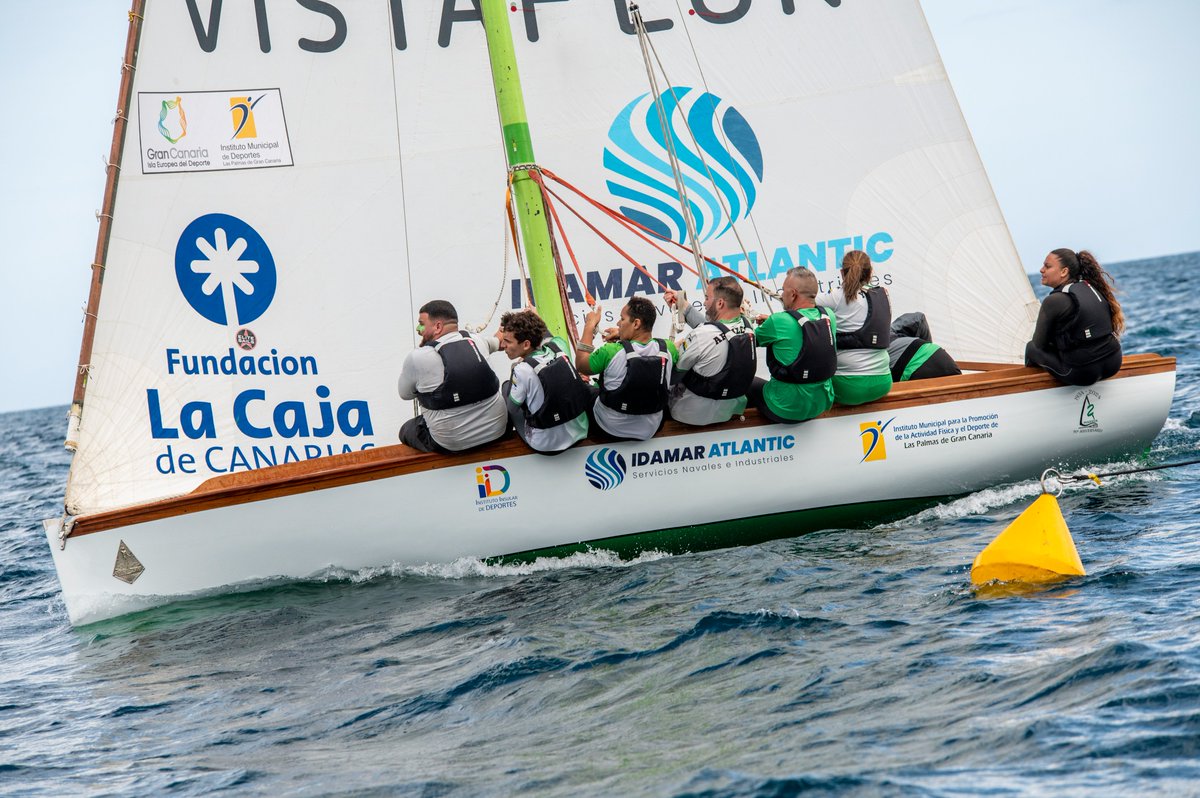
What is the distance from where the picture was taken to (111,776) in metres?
3.57

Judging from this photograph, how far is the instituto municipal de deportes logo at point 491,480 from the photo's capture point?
547 cm

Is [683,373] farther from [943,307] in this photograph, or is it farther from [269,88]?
[269,88]

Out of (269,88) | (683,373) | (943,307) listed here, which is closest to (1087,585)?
(683,373)

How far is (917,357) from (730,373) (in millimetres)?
1431

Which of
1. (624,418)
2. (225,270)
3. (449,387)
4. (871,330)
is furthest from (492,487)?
(225,270)

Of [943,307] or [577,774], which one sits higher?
[943,307]

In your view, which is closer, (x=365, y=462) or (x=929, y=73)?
(x=365, y=462)

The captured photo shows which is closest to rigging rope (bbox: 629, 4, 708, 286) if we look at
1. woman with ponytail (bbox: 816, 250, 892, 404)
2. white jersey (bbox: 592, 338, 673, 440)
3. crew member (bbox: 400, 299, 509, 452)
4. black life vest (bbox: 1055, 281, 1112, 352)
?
woman with ponytail (bbox: 816, 250, 892, 404)

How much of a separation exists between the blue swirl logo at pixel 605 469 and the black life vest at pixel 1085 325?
2.35m

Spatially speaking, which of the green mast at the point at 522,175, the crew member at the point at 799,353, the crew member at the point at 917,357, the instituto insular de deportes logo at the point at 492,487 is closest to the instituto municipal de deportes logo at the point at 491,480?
the instituto insular de deportes logo at the point at 492,487

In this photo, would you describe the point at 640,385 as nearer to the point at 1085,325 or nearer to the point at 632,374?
the point at 632,374

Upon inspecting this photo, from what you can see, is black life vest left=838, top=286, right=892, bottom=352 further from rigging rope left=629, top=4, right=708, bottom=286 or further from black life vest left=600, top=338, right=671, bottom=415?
rigging rope left=629, top=4, right=708, bottom=286

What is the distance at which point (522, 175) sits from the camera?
242 inches

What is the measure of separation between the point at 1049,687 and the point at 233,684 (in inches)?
114
